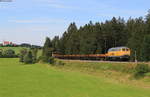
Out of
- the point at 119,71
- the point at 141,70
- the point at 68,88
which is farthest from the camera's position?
the point at 119,71

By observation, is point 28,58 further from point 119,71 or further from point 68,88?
point 68,88

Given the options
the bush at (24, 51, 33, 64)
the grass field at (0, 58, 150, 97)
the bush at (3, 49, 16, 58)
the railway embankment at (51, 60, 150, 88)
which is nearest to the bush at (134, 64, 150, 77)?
the railway embankment at (51, 60, 150, 88)

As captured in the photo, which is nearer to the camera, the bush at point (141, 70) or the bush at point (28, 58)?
the bush at point (141, 70)

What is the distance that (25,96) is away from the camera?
27.5 meters

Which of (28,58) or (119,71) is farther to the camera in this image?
(28,58)

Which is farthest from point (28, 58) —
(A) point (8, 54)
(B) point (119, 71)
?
(B) point (119, 71)

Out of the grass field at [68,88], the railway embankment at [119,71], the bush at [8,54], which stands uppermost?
the bush at [8,54]

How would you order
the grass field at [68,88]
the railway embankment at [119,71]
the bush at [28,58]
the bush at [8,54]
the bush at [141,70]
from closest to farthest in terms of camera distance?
the grass field at [68,88] < the railway embankment at [119,71] < the bush at [141,70] < the bush at [28,58] < the bush at [8,54]

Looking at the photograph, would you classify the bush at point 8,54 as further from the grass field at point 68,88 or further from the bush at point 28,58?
the grass field at point 68,88

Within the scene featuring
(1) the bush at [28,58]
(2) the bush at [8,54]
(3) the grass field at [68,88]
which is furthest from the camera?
(2) the bush at [8,54]

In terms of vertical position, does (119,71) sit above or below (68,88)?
above

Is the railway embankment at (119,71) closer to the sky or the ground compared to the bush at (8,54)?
closer to the ground

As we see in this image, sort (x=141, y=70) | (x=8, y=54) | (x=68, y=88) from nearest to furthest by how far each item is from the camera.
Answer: (x=68, y=88) → (x=141, y=70) → (x=8, y=54)

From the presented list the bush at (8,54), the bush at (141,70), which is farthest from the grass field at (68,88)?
the bush at (8,54)
